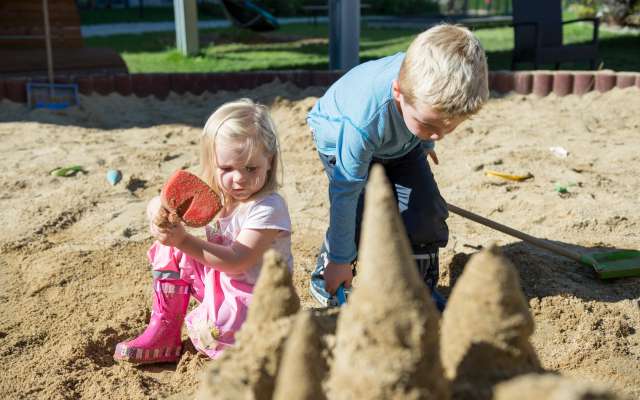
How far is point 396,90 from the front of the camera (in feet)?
7.72

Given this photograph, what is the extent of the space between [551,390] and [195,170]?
12.6ft

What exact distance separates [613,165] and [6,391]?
12.1 feet

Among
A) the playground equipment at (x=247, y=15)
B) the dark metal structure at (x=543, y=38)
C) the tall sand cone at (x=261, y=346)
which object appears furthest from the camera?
the playground equipment at (x=247, y=15)

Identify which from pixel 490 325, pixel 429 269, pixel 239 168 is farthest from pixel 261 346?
pixel 429 269

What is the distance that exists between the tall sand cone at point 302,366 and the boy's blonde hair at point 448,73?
1111 mm

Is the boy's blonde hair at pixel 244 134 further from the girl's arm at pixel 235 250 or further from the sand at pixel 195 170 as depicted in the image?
the sand at pixel 195 170

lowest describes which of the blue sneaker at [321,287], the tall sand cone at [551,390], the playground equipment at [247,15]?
the blue sneaker at [321,287]

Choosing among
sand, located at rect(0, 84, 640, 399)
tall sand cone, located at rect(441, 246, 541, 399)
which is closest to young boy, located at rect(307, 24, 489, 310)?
sand, located at rect(0, 84, 640, 399)

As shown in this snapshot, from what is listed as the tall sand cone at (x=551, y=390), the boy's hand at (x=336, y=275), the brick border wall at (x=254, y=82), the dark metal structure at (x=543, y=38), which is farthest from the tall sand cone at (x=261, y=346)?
the dark metal structure at (x=543, y=38)

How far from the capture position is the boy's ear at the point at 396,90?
2324 millimetres

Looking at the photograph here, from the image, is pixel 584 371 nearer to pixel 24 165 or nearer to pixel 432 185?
pixel 432 185

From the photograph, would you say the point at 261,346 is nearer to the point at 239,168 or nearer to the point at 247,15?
the point at 239,168

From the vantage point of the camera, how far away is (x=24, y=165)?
Answer: 4.63 metres

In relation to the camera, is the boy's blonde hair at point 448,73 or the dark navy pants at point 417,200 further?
the dark navy pants at point 417,200
